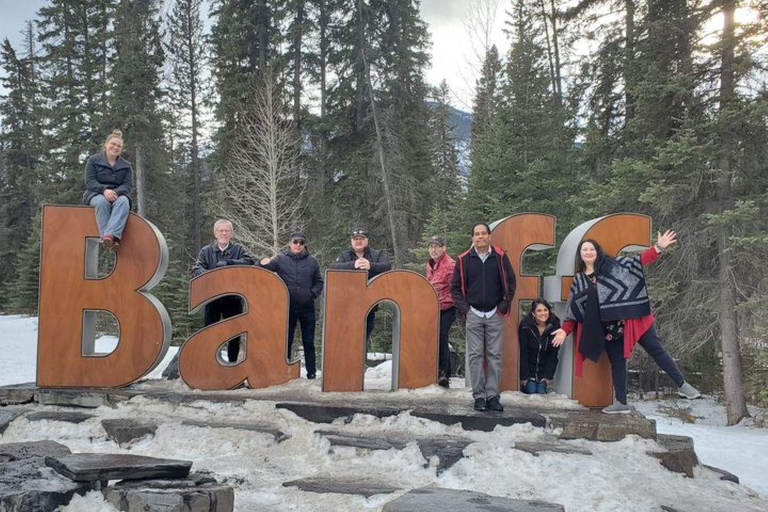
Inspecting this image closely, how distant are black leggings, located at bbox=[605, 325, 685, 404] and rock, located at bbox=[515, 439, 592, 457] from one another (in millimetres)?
1060

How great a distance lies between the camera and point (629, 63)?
12328 mm

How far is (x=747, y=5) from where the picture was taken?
1007cm

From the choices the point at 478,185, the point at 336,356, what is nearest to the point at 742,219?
the point at 478,185

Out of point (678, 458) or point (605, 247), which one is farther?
point (605, 247)

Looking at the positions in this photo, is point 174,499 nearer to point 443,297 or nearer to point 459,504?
point 459,504

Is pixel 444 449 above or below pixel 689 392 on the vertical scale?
below

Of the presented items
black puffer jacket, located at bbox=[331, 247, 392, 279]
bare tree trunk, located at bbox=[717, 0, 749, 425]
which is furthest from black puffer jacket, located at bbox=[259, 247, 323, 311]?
bare tree trunk, located at bbox=[717, 0, 749, 425]

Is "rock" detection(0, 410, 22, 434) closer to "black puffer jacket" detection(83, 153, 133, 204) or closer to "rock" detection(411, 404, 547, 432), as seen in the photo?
"black puffer jacket" detection(83, 153, 133, 204)

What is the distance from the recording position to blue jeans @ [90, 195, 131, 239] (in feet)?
18.4

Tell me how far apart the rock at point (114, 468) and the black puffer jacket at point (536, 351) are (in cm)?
362

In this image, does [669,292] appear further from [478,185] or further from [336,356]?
[336,356]

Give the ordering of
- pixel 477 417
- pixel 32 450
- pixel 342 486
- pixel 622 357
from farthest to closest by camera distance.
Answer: pixel 622 357
pixel 477 417
pixel 32 450
pixel 342 486

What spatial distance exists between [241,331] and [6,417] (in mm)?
2509

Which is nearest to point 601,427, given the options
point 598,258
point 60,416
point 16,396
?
point 598,258
